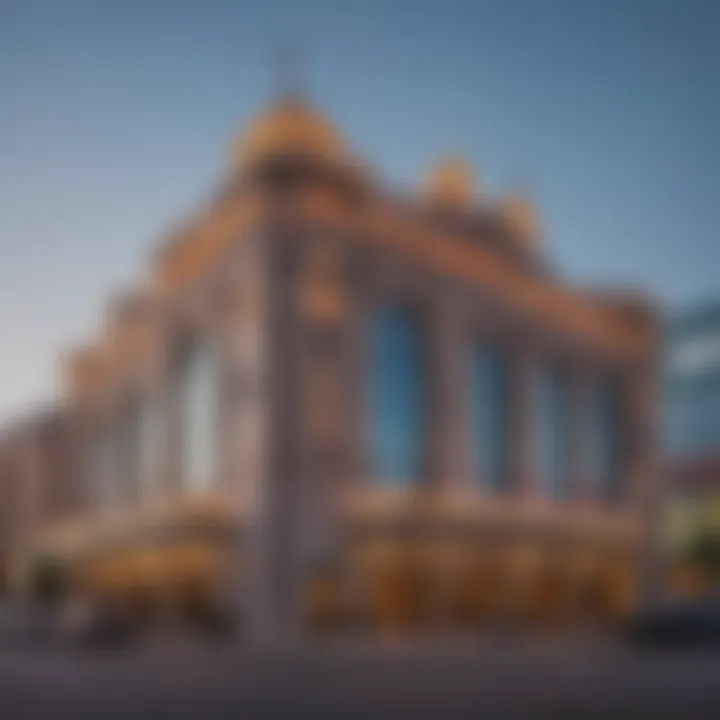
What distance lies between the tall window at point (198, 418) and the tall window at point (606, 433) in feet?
4.23

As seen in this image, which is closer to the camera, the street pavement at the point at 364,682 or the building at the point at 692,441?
the street pavement at the point at 364,682

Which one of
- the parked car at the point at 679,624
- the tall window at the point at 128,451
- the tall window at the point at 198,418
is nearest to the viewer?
the tall window at the point at 128,451

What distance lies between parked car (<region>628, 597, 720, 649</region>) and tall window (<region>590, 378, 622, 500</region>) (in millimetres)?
918

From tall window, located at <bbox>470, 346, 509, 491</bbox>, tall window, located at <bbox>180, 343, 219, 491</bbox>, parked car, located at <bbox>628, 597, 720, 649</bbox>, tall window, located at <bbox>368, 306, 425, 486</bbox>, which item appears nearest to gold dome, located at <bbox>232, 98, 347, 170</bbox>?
tall window, located at <bbox>180, 343, 219, 491</bbox>

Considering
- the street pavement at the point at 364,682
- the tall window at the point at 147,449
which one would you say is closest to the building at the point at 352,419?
the tall window at the point at 147,449

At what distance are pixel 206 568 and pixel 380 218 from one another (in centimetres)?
154

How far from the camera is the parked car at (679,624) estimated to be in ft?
16.7

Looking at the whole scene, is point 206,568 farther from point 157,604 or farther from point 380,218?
point 380,218

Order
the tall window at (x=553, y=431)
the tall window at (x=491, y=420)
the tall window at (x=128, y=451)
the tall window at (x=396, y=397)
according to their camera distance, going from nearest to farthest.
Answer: the tall window at (x=128, y=451) < the tall window at (x=553, y=431) < the tall window at (x=491, y=420) < the tall window at (x=396, y=397)

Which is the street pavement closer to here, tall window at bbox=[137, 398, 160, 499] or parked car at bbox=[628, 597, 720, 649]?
parked car at bbox=[628, 597, 720, 649]

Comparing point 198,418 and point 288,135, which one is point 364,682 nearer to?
point 198,418

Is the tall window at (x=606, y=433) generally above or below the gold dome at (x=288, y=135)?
below

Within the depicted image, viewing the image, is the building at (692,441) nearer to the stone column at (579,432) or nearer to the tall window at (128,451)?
the stone column at (579,432)

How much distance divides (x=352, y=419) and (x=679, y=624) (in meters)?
2.30
